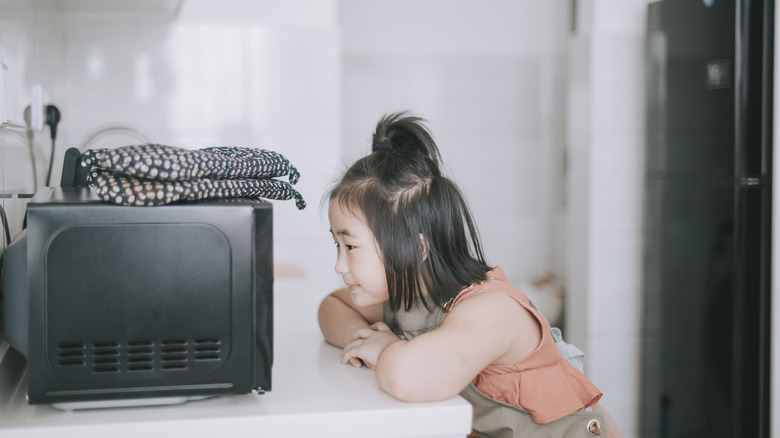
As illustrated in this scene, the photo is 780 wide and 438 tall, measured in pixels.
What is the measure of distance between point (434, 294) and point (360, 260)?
0.38 ft

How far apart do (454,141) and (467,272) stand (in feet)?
5.40

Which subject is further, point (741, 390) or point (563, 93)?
point (563, 93)

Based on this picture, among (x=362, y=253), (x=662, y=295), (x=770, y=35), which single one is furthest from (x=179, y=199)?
(x=662, y=295)

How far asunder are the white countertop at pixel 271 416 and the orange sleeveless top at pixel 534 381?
220 mm

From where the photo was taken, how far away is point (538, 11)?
2.62 meters

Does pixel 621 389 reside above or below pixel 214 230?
below

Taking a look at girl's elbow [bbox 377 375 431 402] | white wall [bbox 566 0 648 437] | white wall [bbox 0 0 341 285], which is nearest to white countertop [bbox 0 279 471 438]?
girl's elbow [bbox 377 375 431 402]

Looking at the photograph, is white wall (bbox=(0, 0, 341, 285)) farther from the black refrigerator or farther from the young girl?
the young girl

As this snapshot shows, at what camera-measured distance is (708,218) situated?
205 cm

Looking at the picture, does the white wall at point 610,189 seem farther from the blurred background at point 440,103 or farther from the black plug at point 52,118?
the black plug at point 52,118

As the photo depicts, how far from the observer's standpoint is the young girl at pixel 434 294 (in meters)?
0.90

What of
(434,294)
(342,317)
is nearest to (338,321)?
(342,317)

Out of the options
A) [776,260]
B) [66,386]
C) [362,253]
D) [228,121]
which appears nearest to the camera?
[66,386]

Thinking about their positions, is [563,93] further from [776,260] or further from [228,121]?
[228,121]
